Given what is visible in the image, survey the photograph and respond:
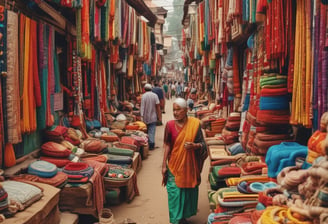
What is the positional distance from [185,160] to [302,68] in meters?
1.65

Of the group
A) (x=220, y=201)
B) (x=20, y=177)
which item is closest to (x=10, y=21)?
(x=20, y=177)

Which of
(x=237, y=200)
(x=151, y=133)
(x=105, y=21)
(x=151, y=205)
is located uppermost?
(x=105, y=21)

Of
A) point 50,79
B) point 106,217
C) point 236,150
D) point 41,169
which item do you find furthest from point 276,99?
point 50,79

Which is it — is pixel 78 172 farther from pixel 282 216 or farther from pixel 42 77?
pixel 282 216

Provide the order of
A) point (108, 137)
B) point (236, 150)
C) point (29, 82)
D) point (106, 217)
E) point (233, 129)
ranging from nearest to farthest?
point (106, 217) < point (29, 82) < point (236, 150) < point (233, 129) < point (108, 137)

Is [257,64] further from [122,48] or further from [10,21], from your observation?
[122,48]

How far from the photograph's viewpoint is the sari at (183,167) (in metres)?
4.07

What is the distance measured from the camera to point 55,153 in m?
4.77

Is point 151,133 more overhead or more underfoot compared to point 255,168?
more underfoot

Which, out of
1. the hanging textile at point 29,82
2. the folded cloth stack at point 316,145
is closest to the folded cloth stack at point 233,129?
the hanging textile at point 29,82

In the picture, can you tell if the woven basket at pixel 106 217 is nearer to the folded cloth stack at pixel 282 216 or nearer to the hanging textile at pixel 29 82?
the hanging textile at pixel 29 82

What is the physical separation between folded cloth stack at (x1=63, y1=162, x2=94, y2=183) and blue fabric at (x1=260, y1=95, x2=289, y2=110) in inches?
86.6

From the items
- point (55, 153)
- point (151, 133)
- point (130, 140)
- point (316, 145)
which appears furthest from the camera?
point (151, 133)

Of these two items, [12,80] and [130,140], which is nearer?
[12,80]
